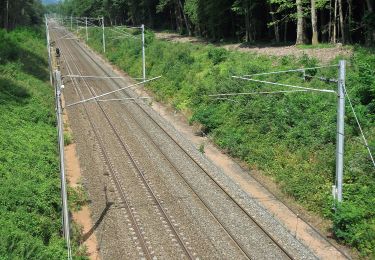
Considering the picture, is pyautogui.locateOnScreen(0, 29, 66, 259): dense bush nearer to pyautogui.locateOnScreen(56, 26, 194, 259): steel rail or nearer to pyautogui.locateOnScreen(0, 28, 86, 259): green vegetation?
pyautogui.locateOnScreen(0, 28, 86, 259): green vegetation

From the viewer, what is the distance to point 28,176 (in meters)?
20.0

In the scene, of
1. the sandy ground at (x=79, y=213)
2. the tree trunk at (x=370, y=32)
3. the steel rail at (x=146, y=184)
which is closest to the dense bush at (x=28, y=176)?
the sandy ground at (x=79, y=213)

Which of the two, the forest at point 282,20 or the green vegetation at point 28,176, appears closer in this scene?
the green vegetation at point 28,176

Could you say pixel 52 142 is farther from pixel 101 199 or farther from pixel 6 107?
pixel 101 199

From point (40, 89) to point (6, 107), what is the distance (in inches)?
440

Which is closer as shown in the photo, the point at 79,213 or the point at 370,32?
the point at 79,213

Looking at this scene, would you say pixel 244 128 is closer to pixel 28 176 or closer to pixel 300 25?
pixel 28 176

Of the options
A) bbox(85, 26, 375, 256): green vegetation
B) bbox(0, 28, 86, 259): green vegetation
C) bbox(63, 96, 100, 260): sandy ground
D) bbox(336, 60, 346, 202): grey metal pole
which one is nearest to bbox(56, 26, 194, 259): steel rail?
bbox(63, 96, 100, 260): sandy ground

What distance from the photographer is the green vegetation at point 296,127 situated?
60.1 feet

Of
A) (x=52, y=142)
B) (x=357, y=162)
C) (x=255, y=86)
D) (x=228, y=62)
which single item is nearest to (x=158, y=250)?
(x=357, y=162)

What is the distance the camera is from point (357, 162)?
19.4 m

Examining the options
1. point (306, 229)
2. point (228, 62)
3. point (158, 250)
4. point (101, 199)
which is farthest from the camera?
point (228, 62)

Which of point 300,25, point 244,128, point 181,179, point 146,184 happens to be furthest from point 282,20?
point 146,184

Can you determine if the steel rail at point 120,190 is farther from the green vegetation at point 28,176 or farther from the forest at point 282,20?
the forest at point 282,20
